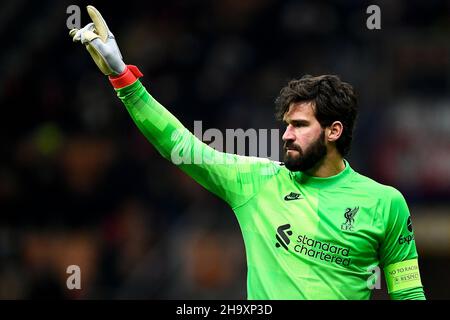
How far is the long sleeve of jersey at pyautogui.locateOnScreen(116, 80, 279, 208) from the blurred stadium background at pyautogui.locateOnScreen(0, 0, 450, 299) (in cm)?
599

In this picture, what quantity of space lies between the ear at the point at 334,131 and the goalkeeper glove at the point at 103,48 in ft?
3.58

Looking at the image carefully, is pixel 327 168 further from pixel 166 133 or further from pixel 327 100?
pixel 166 133

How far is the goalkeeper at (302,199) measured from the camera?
16.4 feet

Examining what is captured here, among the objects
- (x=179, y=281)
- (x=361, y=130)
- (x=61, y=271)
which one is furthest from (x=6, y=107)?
(x=361, y=130)

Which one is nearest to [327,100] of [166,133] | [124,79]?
[166,133]

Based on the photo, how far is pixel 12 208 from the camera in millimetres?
12945

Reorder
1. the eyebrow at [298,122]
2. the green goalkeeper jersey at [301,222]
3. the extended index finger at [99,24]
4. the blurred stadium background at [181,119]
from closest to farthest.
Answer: the green goalkeeper jersey at [301,222] → the extended index finger at [99,24] → the eyebrow at [298,122] → the blurred stadium background at [181,119]

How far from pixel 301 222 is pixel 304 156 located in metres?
0.35

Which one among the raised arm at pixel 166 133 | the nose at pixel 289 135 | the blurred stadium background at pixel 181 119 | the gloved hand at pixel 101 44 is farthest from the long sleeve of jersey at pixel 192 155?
the blurred stadium background at pixel 181 119

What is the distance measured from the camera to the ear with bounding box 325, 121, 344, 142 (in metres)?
5.30

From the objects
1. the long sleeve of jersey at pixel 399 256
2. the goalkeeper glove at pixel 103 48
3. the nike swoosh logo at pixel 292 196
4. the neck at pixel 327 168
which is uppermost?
the goalkeeper glove at pixel 103 48

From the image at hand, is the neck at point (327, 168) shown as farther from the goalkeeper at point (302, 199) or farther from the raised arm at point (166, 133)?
the raised arm at point (166, 133)

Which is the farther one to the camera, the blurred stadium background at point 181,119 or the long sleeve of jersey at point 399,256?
the blurred stadium background at point 181,119

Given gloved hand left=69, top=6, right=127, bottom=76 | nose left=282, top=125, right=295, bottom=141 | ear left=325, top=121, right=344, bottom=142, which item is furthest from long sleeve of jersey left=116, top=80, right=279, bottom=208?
ear left=325, top=121, right=344, bottom=142
